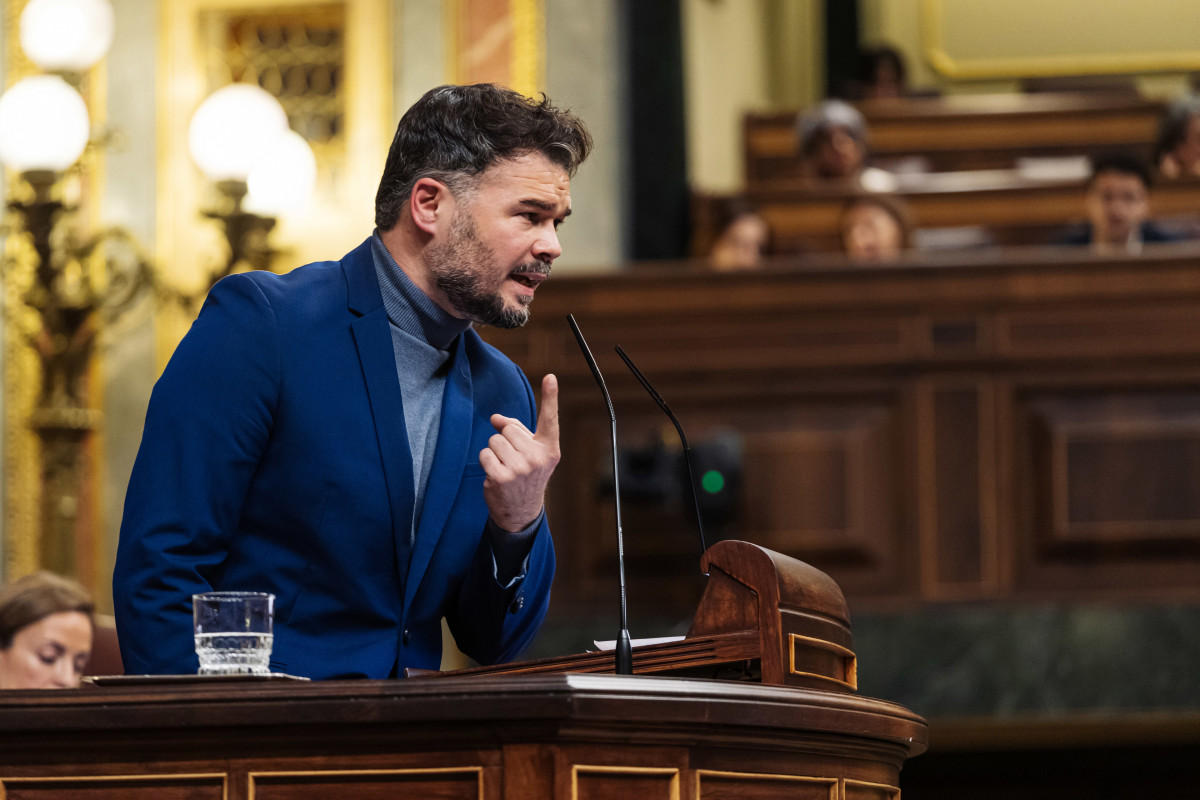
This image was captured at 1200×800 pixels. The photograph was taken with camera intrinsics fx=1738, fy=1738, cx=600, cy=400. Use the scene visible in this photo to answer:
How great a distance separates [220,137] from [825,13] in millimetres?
6661

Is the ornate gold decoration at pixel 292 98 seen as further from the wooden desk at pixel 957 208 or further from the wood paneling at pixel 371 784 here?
the wood paneling at pixel 371 784

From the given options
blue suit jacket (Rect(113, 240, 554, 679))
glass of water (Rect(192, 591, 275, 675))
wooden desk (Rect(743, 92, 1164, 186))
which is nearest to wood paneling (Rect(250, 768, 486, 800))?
glass of water (Rect(192, 591, 275, 675))

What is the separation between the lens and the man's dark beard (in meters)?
2.08

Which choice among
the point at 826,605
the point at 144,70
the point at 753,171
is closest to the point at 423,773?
the point at 826,605

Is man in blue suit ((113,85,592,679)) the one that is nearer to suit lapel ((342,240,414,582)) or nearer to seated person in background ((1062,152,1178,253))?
suit lapel ((342,240,414,582))

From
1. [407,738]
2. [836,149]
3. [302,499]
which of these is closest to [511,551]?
[302,499]

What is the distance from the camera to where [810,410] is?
5109mm

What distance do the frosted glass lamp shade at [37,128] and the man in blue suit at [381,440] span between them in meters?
3.18

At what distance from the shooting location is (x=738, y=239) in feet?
21.3

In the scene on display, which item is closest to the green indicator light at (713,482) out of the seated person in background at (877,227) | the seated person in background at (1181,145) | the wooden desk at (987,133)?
the seated person in background at (877,227)

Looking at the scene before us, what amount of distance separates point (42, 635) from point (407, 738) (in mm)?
2339

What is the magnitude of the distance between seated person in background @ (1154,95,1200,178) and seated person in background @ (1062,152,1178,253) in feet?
5.09

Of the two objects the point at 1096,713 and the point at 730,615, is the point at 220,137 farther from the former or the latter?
the point at 730,615

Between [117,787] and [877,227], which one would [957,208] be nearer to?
[877,227]
